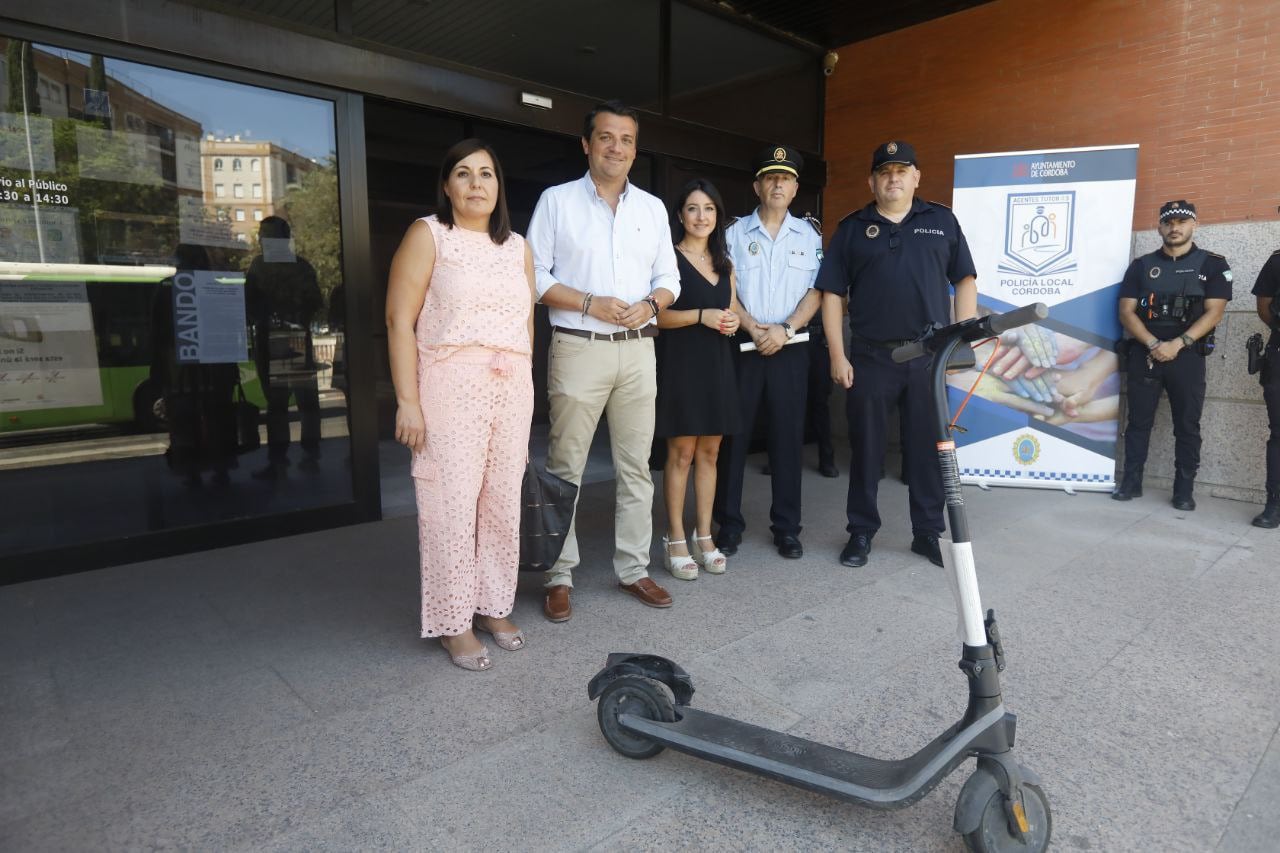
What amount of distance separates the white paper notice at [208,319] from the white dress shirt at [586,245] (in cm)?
188

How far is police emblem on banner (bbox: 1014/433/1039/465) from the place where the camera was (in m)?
5.03

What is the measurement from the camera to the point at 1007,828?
5.09ft

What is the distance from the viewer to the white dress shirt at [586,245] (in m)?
2.87

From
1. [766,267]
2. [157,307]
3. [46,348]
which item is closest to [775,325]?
[766,267]

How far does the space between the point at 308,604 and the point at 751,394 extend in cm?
217

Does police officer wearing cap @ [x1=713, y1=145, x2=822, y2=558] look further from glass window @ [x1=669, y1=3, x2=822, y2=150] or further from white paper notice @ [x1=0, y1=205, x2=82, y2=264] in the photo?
white paper notice @ [x1=0, y1=205, x2=82, y2=264]

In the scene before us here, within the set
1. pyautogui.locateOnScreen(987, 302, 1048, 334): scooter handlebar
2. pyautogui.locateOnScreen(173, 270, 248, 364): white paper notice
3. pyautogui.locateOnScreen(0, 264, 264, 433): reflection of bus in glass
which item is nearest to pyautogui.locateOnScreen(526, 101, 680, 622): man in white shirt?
pyautogui.locateOnScreen(987, 302, 1048, 334): scooter handlebar

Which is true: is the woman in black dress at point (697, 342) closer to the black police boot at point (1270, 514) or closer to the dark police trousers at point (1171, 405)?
the dark police trousers at point (1171, 405)

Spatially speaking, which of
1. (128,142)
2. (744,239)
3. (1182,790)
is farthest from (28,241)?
(1182,790)

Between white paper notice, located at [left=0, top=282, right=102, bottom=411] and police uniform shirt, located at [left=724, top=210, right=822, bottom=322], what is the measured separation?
3.03m

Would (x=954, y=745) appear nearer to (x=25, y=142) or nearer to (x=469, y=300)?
(x=469, y=300)

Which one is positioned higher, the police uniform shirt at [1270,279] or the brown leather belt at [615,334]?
the police uniform shirt at [1270,279]

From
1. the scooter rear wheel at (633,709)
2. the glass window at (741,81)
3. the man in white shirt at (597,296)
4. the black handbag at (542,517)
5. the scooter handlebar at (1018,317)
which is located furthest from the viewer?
the glass window at (741,81)

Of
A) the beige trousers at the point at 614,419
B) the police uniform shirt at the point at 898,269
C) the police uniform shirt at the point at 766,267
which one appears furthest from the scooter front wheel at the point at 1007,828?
the police uniform shirt at the point at 766,267
